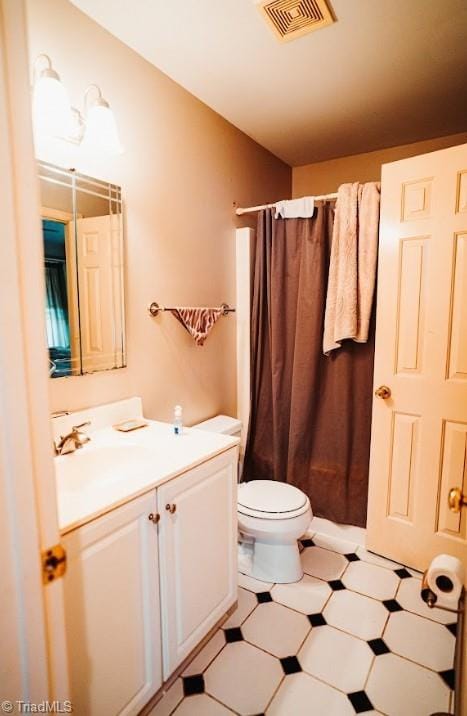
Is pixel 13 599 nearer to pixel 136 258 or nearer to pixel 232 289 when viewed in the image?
pixel 136 258

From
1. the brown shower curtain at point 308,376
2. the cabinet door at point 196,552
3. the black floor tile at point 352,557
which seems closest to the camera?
the cabinet door at point 196,552

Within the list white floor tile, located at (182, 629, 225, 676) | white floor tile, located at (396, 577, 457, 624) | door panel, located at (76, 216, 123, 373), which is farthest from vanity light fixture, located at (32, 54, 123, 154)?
white floor tile, located at (396, 577, 457, 624)

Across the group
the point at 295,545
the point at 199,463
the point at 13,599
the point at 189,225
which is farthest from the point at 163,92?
the point at 295,545

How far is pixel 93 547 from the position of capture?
99 centimetres

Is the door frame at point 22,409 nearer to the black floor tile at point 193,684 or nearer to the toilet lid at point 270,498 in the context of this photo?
the black floor tile at point 193,684

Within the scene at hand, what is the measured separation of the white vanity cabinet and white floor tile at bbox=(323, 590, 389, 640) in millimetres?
494

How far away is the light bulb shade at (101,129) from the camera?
1433 mm

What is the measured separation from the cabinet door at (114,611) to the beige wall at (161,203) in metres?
0.64

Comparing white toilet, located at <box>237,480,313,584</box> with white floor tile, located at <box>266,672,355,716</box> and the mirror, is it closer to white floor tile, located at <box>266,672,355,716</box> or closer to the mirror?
white floor tile, located at <box>266,672,355,716</box>

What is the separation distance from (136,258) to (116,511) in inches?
45.4

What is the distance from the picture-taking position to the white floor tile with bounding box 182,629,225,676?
1400 millimetres

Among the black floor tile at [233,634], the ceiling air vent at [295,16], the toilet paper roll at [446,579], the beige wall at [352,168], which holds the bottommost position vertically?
the black floor tile at [233,634]

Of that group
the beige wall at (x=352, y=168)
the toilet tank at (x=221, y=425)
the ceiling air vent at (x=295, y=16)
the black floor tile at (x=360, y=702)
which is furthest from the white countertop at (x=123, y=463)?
the beige wall at (x=352, y=168)

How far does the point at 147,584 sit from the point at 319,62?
2.29 meters
